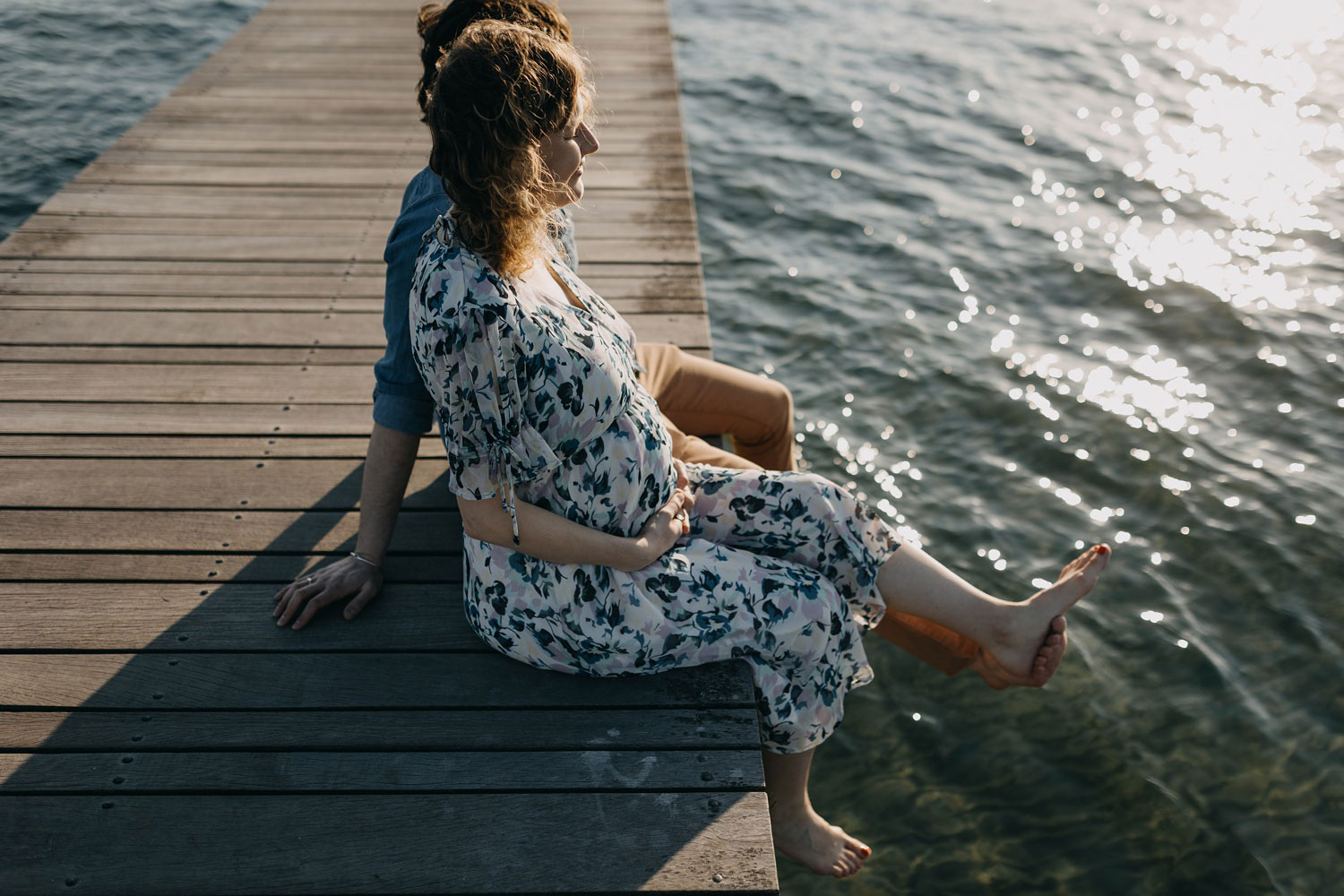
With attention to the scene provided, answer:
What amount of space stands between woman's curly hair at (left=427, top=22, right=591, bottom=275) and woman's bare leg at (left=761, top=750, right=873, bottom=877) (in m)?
1.23

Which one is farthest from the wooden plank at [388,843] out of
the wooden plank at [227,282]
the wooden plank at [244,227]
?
the wooden plank at [244,227]

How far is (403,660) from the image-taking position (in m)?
2.31

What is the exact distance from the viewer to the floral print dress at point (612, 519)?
6.38 ft

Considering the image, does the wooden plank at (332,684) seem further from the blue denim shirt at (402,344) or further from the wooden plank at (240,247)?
the wooden plank at (240,247)

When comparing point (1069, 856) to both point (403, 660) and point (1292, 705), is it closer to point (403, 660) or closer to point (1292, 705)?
point (1292, 705)

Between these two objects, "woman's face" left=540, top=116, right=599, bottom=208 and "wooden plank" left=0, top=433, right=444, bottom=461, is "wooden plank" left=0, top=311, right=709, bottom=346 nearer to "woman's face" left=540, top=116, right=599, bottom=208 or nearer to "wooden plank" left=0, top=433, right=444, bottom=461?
"wooden plank" left=0, top=433, right=444, bottom=461

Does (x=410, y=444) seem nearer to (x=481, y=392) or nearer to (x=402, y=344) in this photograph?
(x=402, y=344)

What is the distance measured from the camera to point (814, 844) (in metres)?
2.45

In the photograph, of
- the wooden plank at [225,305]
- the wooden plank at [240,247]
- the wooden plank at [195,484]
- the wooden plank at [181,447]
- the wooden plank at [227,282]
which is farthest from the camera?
the wooden plank at [240,247]

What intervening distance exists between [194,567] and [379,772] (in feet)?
2.79

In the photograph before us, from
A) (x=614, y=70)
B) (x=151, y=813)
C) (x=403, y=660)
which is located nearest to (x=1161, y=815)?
(x=403, y=660)

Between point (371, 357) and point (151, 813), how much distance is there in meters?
1.81

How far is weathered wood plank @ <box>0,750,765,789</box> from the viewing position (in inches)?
79.5

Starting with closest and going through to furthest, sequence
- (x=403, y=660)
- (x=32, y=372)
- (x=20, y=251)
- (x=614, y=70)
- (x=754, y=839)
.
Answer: (x=754, y=839) < (x=403, y=660) < (x=32, y=372) < (x=20, y=251) < (x=614, y=70)
